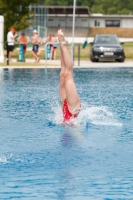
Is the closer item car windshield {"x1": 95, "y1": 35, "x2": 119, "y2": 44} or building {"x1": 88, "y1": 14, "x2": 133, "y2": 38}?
car windshield {"x1": 95, "y1": 35, "x2": 119, "y2": 44}

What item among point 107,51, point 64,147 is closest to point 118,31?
point 107,51

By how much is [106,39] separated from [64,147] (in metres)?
26.8

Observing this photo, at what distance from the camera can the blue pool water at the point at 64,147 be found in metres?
8.16

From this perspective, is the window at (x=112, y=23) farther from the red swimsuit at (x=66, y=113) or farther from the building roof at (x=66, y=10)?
the red swimsuit at (x=66, y=113)

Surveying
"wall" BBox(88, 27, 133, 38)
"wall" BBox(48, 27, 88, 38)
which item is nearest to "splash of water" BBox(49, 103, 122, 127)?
"wall" BBox(88, 27, 133, 38)

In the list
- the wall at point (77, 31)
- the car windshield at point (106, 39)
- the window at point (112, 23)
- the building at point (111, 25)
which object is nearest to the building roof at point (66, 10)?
the wall at point (77, 31)

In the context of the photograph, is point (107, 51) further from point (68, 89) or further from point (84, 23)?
point (84, 23)

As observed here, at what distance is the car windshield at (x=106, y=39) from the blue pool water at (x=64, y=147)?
1689 centimetres

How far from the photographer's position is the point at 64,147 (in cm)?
1084

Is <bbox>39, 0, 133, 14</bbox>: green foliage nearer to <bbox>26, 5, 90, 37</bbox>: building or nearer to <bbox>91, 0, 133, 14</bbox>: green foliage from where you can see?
<bbox>91, 0, 133, 14</bbox>: green foliage

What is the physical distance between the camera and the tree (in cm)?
3759

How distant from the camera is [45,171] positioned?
902cm

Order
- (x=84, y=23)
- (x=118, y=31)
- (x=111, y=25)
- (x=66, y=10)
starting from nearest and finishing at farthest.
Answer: (x=118, y=31) → (x=66, y=10) → (x=84, y=23) → (x=111, y=25)

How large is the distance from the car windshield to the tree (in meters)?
3.70
